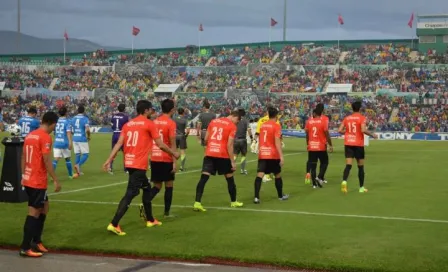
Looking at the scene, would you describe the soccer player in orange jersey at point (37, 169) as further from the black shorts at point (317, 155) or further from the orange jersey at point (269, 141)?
the black shorts at point (317, 155)

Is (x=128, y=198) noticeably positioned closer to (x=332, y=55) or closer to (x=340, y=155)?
(x=340, y=155)

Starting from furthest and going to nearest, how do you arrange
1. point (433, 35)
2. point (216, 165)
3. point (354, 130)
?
point (433, 35) → point (354, 130) → point (216, 165)

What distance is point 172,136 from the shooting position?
1298 cm

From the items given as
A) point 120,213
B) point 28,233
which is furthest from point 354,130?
point 28,233

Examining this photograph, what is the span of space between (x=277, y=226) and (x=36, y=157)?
4619 mm

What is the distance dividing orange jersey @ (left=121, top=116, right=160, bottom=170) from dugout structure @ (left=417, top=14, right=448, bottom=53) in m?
66.0

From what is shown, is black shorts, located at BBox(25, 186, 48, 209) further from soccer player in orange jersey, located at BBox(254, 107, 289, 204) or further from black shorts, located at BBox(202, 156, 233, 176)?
soccer player in orange jersey, located at BBox(254, 107, 289, 204)

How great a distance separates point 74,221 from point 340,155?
2233cm

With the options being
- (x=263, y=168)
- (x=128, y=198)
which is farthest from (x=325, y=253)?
(x=263, y=168)

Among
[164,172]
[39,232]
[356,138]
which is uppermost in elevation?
[356,138]

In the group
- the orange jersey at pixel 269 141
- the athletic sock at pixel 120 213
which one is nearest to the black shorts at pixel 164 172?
the athletic sock at pixel 120 213

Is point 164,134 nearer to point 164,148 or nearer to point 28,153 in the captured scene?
point 164,148

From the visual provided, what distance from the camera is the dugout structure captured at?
72.6 metres

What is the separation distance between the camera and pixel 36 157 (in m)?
10.1
